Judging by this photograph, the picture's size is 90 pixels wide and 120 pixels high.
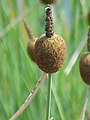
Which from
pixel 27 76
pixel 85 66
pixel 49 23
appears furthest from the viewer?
pixel 27 76

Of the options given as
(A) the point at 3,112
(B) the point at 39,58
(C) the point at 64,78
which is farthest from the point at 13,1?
(B) the point at 39,58

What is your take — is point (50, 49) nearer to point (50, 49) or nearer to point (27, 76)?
point (50, 49)

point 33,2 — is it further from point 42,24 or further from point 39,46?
point 39,46

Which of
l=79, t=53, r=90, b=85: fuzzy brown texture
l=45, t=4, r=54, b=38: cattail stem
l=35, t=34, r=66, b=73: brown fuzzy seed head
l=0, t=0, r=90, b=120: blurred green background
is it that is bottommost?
l=0, t=0, r=90, b=120: blurred green background

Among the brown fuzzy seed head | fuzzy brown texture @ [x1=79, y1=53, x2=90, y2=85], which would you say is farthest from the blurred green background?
the brown fuzzy seed head

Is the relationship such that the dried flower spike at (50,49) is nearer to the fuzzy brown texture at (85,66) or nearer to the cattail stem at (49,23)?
the cattail stem at (49,23)

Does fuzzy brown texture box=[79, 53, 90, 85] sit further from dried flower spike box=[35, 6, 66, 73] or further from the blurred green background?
the blurred green background

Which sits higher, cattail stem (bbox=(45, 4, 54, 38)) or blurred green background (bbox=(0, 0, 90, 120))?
cattail stem (bbox=(45, 4, 54, 38))

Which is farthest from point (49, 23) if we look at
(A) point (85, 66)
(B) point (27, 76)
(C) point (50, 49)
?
(B) point (27, 76)
